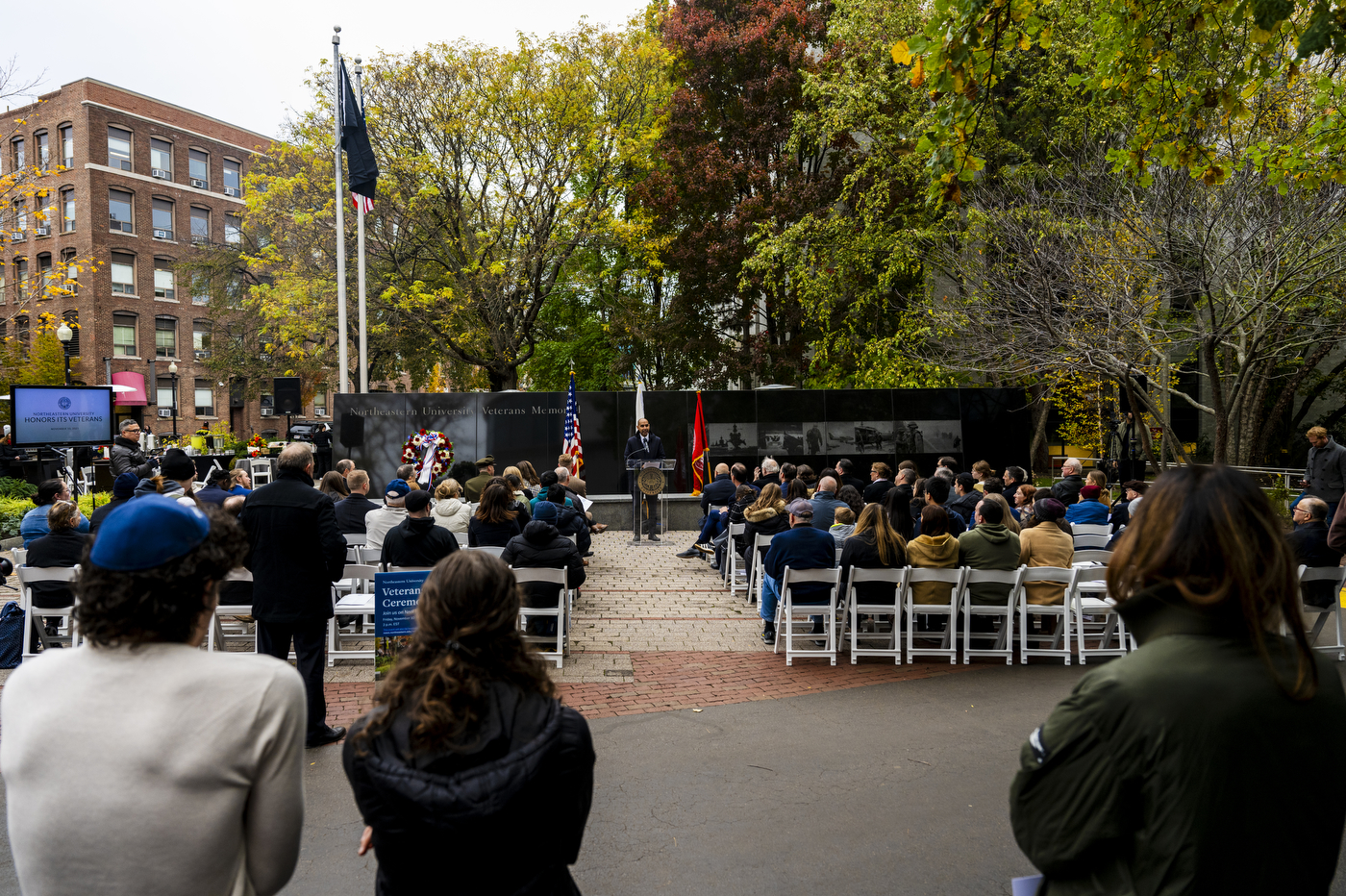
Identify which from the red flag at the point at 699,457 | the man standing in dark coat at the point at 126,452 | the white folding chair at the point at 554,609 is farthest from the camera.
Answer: the red flag at the point at 699,457

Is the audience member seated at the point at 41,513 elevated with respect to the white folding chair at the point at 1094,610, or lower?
elevated

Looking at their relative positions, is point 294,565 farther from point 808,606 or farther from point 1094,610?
point 1094,610

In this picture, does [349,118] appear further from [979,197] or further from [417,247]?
[979,197]

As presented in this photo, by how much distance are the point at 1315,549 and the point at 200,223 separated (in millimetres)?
54804

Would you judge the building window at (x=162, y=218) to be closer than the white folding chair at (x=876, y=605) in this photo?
No

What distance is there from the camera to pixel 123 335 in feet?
149

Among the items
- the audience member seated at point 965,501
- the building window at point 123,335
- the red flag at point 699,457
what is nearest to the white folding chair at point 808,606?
A: the audience member seated at point 965,501

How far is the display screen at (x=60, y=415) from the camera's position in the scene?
15484 mm

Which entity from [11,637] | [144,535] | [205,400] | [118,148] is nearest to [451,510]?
[11,637]

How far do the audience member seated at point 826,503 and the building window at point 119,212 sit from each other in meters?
47.4

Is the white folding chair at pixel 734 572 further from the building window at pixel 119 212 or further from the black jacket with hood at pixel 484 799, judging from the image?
the building window at pixel 119 212

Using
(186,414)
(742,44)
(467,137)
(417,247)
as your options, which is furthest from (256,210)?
(186,414)

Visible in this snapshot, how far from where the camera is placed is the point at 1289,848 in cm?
170

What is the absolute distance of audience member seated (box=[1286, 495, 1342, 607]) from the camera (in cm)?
795
